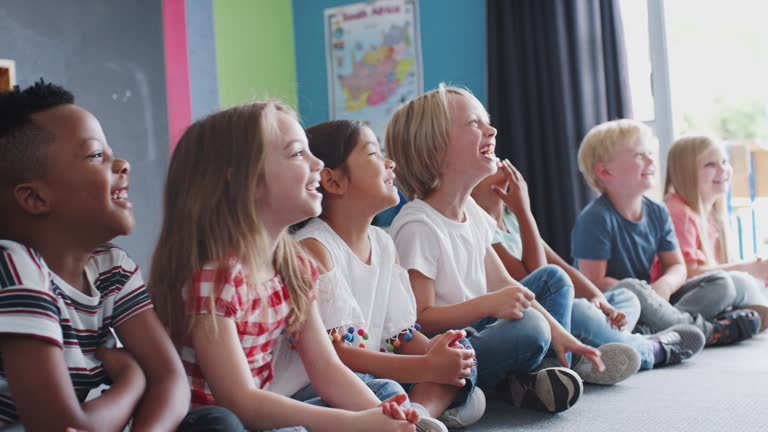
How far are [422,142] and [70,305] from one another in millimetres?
1053

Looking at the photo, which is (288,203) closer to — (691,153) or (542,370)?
(542,370)

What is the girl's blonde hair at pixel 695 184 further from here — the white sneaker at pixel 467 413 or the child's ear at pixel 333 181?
the child's ear at pixel 333 181

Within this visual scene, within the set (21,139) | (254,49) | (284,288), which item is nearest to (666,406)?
(284,288)

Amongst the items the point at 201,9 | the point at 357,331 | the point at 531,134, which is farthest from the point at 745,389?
the point at 201,9

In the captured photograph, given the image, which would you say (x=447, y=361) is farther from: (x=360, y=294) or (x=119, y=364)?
(x=119, y=364)

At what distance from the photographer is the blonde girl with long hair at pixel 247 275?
1219mm

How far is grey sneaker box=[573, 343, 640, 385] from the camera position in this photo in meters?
1.94

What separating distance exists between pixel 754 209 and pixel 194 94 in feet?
8.48

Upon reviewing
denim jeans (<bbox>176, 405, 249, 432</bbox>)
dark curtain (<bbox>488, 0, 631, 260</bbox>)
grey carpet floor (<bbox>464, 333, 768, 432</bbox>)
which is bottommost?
grey carpet floor (<bbox>464, 333, 768, 432</bbox>)

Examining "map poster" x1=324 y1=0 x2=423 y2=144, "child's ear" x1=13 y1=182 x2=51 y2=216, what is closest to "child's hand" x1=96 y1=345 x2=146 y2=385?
"child's ear" x1=13 y1=182 x2=51 y2=216

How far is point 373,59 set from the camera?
4293mm

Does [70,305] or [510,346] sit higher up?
[70,305]

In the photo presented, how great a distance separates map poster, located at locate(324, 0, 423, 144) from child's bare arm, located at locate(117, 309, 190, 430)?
3.10m

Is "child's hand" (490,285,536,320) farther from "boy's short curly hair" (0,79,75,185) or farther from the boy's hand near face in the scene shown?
"boy's short curly hair" (0,79,75,185)
